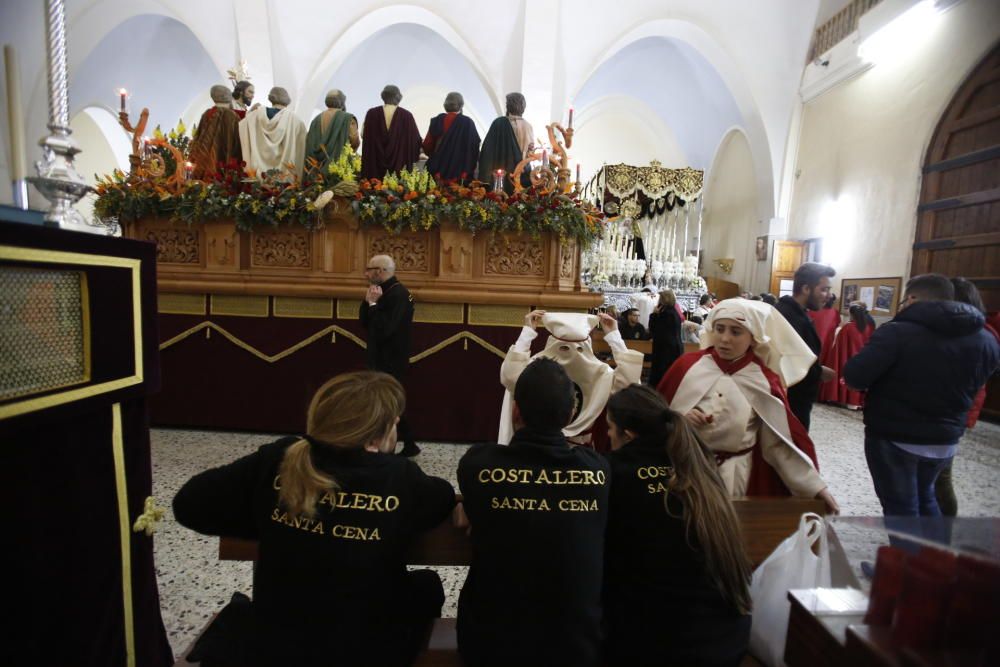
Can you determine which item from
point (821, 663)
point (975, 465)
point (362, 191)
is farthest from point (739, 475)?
point (975, 465)

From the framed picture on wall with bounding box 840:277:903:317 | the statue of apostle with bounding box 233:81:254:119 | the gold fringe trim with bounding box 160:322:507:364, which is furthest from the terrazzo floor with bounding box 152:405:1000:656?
the statue of apostle with bounding box 233:81:254:119

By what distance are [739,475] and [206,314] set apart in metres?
5.10

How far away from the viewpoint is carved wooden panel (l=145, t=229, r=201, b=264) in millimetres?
5230

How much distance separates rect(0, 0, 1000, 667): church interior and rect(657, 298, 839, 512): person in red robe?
12.1 inches

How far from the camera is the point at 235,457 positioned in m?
4.31

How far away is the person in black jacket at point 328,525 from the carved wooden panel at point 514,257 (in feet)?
12.4

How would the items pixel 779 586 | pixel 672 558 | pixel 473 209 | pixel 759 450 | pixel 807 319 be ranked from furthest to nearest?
pixel 473 209 → pixel 807 319 → pixel 759 450 → pixel 779 586 → pixel 672 558

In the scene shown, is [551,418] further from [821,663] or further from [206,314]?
[206,314]

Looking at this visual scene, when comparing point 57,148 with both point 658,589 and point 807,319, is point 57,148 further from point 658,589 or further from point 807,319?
point 807,319

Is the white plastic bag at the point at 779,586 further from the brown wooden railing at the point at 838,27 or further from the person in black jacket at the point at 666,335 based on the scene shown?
the brown wooden railing at the point at 838,27

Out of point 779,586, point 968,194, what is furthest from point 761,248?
point 779,586

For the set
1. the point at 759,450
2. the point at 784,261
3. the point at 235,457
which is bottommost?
the point at 235,457

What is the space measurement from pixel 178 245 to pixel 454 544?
5176 millimetres

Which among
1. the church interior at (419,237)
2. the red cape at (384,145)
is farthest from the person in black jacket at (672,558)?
the red cape at (384,145)
